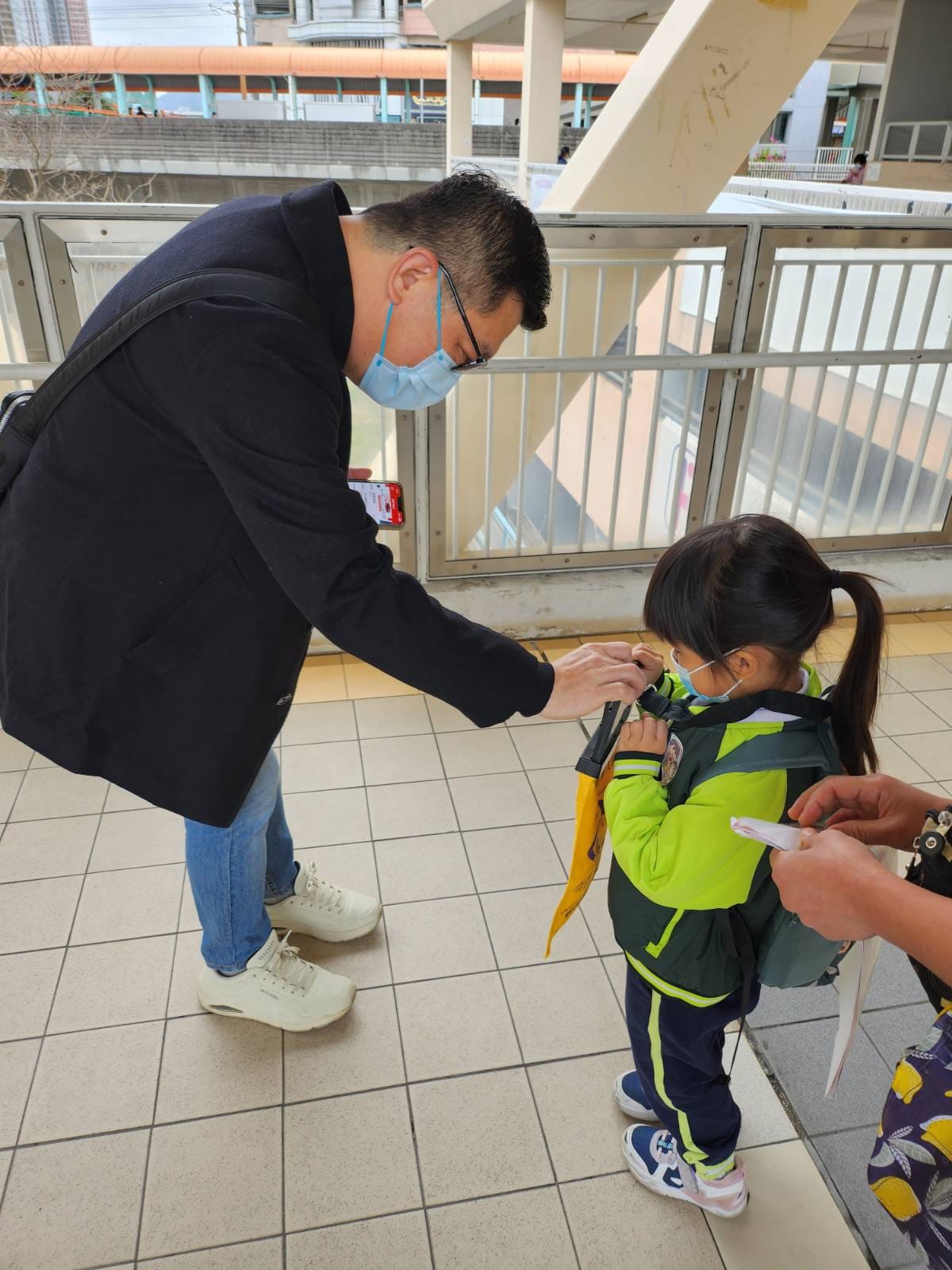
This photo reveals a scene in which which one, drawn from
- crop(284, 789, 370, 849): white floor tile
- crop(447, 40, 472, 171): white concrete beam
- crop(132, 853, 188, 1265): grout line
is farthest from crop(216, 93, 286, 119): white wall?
crop(132, 853, 188, 1265): grout line

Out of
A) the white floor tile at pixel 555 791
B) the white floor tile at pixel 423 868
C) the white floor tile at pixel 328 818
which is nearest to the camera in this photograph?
the white floor tile at pixel 423 868

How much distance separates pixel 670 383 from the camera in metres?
3.88

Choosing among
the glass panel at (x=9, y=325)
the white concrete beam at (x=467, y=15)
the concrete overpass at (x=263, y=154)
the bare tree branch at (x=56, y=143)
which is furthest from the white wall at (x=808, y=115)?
the glass panel at (x=9, y=325)

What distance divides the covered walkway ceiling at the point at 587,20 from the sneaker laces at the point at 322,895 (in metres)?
8.66

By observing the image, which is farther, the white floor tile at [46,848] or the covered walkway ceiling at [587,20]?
the covered walkway ceiling at [587,20]

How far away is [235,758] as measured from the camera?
1414 millimetres

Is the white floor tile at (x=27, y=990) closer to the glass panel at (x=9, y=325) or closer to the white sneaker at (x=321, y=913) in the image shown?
the white sneaker at (x=321, y=913)

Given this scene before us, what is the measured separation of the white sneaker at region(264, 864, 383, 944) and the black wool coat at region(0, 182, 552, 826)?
0.68 m

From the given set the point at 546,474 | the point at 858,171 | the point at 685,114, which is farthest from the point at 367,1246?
the point at 858,171

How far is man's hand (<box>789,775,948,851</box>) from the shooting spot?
1.11 m

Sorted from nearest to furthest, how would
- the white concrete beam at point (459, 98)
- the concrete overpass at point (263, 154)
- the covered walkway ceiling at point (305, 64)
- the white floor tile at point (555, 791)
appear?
the white floor tile at point (555, 791), the white concrete beam at point (459, 98), the concrete overpass at point (263, 154), the covered walkway ceiling at point (305, 64)

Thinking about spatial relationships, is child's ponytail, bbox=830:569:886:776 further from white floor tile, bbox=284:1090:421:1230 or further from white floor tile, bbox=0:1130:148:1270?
white floor tile, bbox=0:1130:148:1270

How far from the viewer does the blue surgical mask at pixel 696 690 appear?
4.05 feet

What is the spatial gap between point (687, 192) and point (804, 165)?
16.7 metres
